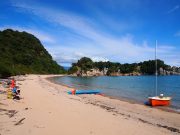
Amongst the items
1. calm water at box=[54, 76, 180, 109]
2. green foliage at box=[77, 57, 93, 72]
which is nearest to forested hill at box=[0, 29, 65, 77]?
green foliage at box=[77, 57, 93, 72]

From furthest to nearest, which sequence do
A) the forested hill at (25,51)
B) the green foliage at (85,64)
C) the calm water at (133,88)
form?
the green foliage at (85,64)
the forested hill at (25,51)
the calm water at (133,88)

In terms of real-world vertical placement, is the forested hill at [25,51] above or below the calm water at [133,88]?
above

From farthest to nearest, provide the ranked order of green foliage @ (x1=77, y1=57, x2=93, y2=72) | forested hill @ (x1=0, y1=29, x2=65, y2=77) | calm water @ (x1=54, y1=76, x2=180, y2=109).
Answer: green foliage @ (x1=77, y1=57, x2=93, y2=72)
forested hill @ (x1=0, y1=29, x2=65, y2=77)
calm water @ (x1=54, y1=76, x2=180, y2=109)

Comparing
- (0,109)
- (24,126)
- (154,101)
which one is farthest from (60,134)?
(154,101)

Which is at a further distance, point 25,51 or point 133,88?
point 25,51

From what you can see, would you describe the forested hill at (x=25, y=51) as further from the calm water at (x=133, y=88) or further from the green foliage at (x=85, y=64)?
the calm water at (x=133, y=88)

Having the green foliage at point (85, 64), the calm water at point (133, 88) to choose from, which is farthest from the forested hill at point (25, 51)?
the calm water at point (133, 88)

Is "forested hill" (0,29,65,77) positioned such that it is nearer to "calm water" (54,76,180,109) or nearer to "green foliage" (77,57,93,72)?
"green foliage" (77,57,93,72)

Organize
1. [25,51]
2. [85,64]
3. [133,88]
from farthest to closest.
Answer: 1. [85,64]
2. [25,51]
3. [133,88]

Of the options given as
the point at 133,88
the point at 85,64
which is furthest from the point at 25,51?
the point at 133,88

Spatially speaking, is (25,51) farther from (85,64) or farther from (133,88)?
(133,88)

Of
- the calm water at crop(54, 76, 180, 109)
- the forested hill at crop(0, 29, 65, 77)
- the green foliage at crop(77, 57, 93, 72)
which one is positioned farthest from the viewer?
the green foliage at crop(77, 57, 93, 72)

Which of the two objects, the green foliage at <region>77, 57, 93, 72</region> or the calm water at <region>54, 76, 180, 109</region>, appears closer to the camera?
the calm water at <region>54, 76, 180, 109</region>

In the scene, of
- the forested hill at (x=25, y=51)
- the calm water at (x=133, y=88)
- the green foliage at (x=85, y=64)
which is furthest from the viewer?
the green foliage at (x=85, y=64)
